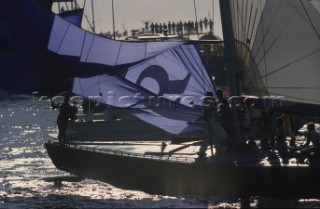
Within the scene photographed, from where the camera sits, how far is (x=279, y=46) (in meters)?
27.5

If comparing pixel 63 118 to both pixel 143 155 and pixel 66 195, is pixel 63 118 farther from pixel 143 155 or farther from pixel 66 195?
pixel 143 155

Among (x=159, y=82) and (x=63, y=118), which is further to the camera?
(x=63, y=118)

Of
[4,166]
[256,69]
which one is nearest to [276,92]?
[256,69]

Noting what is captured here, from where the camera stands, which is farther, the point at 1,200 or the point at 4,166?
the point at 4,166

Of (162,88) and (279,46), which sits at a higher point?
(279,46)

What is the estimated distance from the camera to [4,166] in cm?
3759

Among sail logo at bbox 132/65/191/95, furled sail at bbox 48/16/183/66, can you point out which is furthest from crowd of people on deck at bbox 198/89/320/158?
furled sail at bbox 48/16/183/66

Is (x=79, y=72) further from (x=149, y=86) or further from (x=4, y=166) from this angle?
(x=4, y=166)

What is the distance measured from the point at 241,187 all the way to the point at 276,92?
12.9 ft

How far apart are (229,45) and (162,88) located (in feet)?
8.61

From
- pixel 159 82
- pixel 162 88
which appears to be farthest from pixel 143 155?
pixel 159 82

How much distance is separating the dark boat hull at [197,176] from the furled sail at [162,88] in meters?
1.75

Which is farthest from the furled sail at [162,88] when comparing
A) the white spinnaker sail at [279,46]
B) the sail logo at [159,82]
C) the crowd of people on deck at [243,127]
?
the white spinnaker sail at [279,46]

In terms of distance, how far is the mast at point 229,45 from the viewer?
1081 inches
